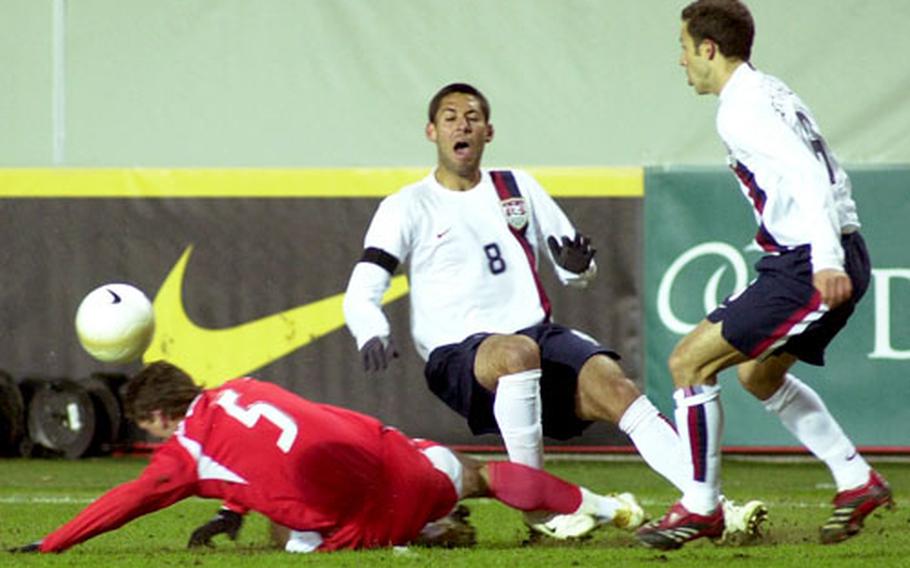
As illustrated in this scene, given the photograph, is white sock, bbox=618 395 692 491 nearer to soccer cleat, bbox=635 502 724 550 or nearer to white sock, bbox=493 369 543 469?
white sock, bbox=493 369 543 469

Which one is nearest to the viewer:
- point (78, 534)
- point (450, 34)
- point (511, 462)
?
point (78, 534)

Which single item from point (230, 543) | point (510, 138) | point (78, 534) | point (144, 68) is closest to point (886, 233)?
point (510, 138)

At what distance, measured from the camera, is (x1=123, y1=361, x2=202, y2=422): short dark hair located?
22.8 feet

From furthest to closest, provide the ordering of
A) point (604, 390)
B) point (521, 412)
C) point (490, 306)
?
point (490, 306) → point (604, 390) → point (521, 412)

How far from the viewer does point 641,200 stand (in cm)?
1251

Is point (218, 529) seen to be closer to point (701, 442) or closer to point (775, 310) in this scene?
point (701, 442)

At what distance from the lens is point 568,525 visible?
741 cm

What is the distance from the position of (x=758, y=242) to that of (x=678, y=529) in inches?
40.9

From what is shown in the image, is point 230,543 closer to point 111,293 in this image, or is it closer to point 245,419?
point 245,419

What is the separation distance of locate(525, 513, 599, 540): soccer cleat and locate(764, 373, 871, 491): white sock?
0.88 m

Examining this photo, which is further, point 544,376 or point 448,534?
point 544,376

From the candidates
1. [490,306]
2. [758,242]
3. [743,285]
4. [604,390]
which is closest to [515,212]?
[490,306]

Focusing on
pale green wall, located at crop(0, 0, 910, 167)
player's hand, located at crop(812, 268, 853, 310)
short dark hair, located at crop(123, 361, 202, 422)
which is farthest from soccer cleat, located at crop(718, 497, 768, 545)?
pale green wall, located at crop(0, 0, 910, 167)

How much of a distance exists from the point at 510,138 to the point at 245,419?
674 cm
